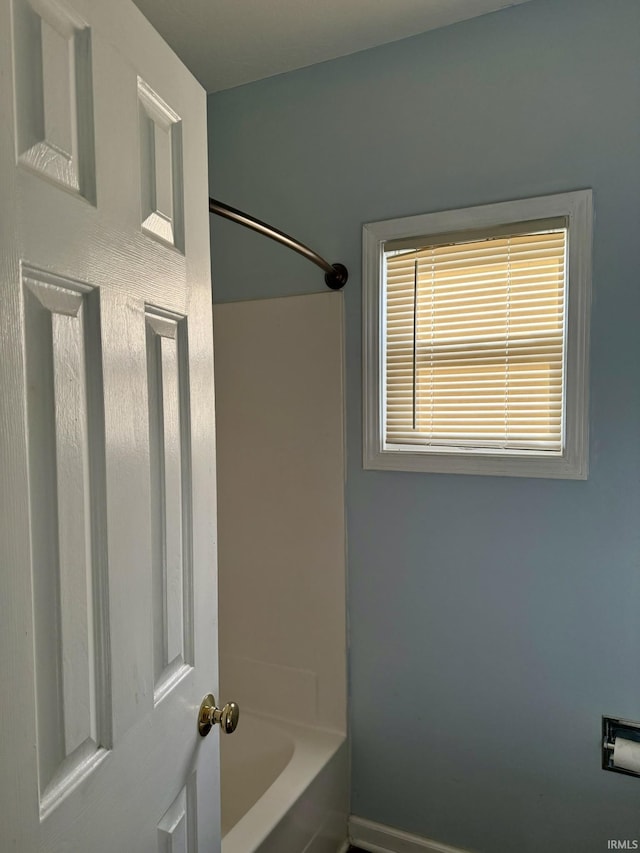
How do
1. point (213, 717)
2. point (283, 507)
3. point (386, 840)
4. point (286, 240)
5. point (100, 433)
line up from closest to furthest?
point (100, 433) → point (213, 717) → point (286, 240) → point (386, 840) → point (283, 507)

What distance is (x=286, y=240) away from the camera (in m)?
1.53

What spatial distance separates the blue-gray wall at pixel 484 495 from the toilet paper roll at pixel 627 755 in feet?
0.26

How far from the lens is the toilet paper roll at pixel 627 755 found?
1417mm

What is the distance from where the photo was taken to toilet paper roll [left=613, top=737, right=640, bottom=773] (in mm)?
1417

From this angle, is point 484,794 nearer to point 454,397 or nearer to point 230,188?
point 454,397

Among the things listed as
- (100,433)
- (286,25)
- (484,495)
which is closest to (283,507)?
(484,495)

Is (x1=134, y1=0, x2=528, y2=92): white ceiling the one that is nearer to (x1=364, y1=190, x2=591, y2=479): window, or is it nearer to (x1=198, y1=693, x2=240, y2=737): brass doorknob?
(x1=364, y1=190, x2=591, y2=479): window

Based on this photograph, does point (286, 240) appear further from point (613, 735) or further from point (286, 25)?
point (613, 735)

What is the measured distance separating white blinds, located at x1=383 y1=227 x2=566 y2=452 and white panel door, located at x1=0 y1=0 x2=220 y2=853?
933 millimetres

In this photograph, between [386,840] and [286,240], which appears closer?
[286,240]

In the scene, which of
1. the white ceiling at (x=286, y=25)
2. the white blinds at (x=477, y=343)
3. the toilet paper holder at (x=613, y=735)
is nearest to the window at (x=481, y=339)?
the white blinds at (x=477, y=343)

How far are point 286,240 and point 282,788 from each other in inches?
62.6

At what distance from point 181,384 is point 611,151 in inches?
52.9

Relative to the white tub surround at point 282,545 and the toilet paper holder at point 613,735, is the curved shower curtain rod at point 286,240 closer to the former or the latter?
the white tub surround at point 282,545
